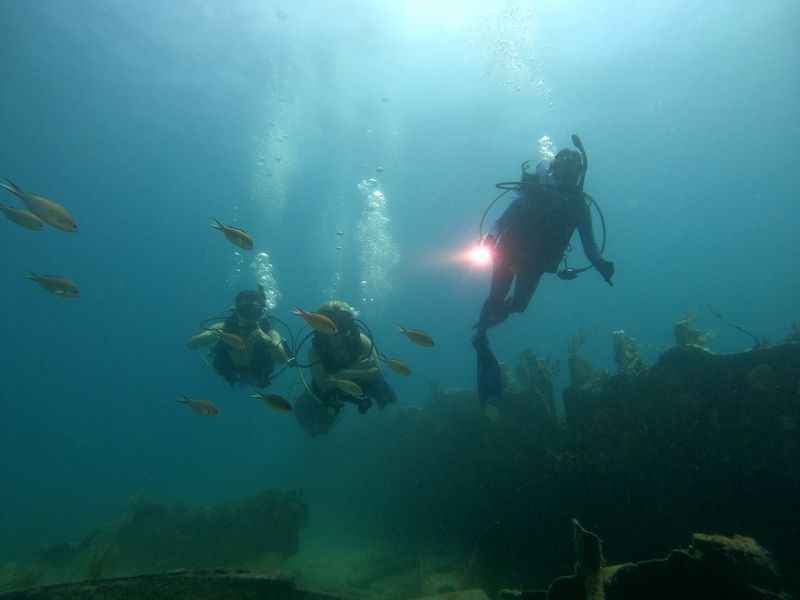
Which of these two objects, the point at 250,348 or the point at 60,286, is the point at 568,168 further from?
the point at 60,286

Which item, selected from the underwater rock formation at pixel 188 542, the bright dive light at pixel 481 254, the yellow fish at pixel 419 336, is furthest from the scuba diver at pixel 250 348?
the underwater rock formation at pixel 188 542

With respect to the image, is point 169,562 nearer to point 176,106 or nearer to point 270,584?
point 270,584

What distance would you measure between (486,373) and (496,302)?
51.6 inches

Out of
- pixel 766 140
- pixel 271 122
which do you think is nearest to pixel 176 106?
pixel 271 122

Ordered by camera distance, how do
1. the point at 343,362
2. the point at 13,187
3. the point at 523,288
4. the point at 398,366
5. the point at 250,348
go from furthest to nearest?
1. the point at 250,348
2. the point at 523,288
3. the point at 398,366
4. the point at 343,362
5. the point at 13,187

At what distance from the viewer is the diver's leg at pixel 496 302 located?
7684 mm

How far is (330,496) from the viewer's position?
789 inches

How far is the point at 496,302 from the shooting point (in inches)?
305

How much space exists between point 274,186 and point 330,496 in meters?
39.9

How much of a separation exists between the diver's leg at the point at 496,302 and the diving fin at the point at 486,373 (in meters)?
0.18

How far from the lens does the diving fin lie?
731cm

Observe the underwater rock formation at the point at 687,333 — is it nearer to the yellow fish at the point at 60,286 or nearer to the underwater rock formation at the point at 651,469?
the underwater rock formation at the point at 651,469

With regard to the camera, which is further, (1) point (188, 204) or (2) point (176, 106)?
(1) point (188, 204)

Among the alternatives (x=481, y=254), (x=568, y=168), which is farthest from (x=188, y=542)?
(x=568, y=168)
